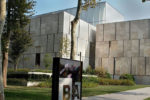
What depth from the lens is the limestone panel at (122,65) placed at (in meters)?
36.4

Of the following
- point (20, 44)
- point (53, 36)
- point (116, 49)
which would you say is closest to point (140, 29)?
point (116, 49)

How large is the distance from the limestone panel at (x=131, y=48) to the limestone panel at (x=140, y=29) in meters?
0.95

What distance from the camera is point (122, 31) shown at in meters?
37.7

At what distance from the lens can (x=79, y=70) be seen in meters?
8.09

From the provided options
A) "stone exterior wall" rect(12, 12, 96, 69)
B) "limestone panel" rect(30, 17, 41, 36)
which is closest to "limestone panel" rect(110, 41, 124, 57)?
"stone exterior wall" rect(12, 12, 96, 69)

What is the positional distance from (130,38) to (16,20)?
22327 mm

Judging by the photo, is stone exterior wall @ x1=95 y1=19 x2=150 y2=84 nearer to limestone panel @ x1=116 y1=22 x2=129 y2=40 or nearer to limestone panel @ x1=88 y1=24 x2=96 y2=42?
limestone panel @ x1=116 y1=22 x2=129 y2=40

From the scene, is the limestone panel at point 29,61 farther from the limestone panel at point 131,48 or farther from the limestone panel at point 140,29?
the limestone panel at point 140,29

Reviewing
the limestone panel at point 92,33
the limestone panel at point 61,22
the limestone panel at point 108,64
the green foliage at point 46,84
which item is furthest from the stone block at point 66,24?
the green foliage at point 46,84

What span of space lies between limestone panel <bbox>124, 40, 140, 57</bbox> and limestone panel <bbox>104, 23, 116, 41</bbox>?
8.78ft

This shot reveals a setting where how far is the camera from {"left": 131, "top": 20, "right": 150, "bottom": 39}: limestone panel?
3566 centimetres

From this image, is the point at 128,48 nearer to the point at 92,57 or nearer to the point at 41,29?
the point at 92,57

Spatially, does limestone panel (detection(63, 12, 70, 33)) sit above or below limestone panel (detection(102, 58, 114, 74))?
above

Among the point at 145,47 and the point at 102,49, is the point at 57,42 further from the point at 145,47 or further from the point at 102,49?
the point at 145,47
